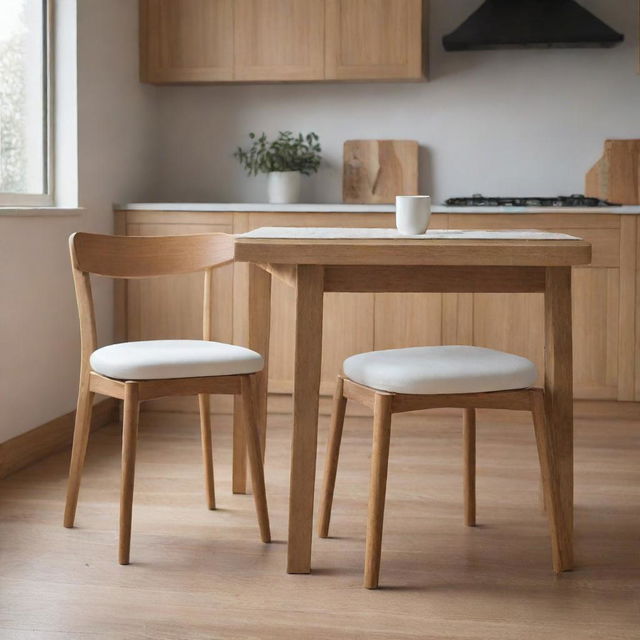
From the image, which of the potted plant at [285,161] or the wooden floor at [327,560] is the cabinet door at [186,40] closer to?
the potted plant at [285,161]

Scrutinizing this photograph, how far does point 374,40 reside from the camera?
423cm

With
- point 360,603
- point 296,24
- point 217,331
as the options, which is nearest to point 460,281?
point 360,603

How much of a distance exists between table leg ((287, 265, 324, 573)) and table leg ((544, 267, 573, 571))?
0.55 m

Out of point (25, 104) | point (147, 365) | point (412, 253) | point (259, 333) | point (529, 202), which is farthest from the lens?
point (529, 202)

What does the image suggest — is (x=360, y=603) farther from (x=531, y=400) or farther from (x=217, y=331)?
(x=217, y=331)

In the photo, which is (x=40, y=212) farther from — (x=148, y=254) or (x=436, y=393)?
(x=436, y=393)

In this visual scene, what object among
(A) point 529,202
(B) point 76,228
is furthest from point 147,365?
(A) point 529,202

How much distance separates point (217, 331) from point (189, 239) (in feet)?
4.28

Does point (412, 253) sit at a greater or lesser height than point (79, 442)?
greater

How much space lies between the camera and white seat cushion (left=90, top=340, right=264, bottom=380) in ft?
7.71

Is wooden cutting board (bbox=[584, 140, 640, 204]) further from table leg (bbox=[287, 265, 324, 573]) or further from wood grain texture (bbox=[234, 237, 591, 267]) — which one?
table leg (bbox=[287, 265, 324, 573])

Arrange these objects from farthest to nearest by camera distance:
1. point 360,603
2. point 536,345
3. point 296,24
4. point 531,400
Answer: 1. point 296,24
2. point 536,345
3. point 531,400
4. point 360,603

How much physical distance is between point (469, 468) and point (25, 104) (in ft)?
6.90

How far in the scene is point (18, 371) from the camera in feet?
10.7
